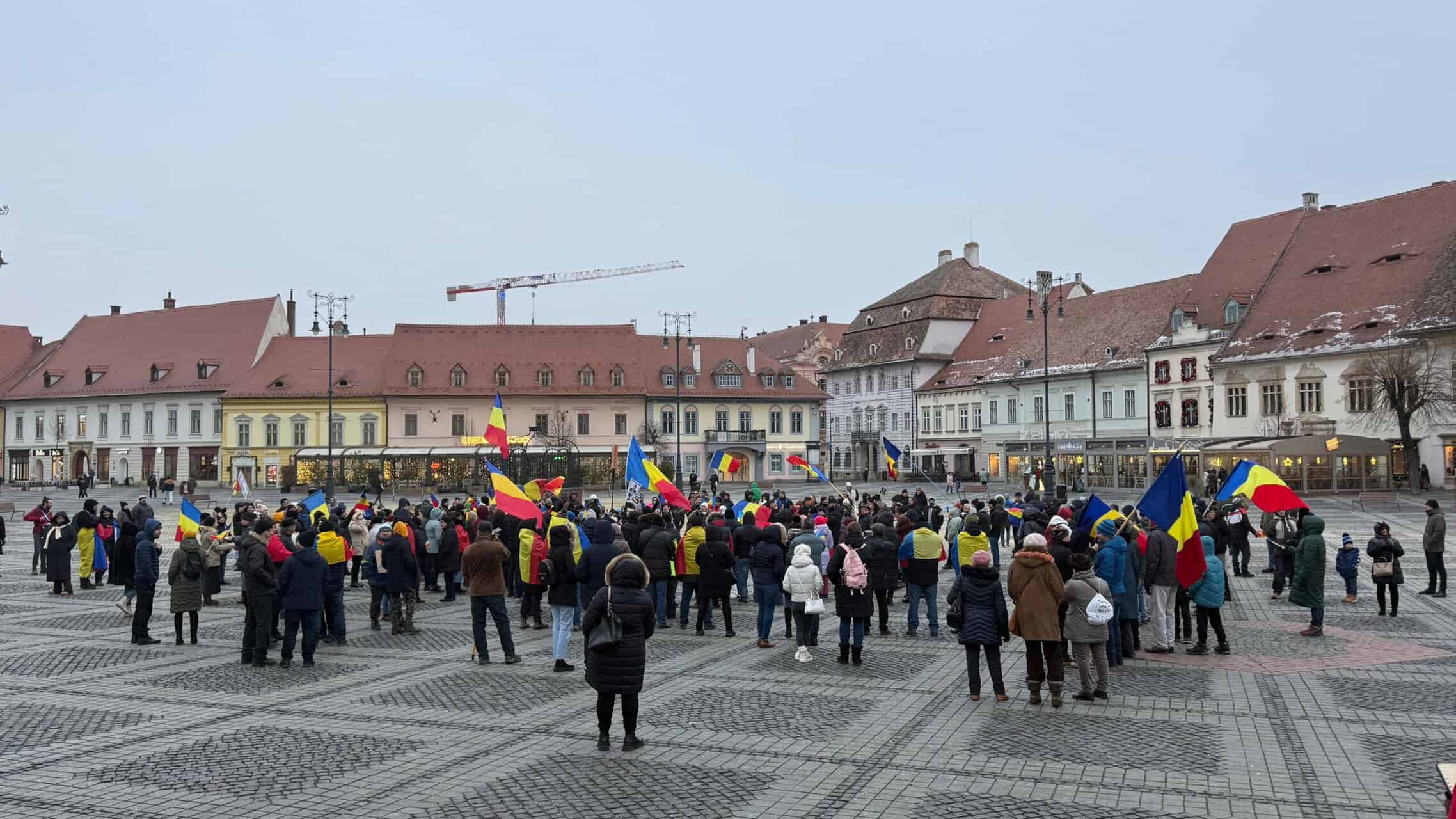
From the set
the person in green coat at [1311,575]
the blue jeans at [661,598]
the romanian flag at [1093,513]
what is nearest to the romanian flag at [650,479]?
the blue jeans at [661,598]

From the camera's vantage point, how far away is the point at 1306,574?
14.7 metres

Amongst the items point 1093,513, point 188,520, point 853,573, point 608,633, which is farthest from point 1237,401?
point 608,633

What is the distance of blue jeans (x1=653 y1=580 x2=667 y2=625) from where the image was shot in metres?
15.9

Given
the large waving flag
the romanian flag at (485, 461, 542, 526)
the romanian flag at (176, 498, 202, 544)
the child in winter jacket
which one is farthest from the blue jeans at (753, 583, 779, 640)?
the child in winter jacket

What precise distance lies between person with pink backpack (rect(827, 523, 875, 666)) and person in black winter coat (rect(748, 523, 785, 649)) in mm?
1067

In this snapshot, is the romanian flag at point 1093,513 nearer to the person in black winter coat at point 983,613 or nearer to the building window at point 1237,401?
the person in black winter coat at point 983,613

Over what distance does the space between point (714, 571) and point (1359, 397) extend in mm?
45395

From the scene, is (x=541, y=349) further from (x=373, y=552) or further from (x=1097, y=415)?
(x=373, y=552)

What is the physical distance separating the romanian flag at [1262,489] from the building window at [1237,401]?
40950 millimetres

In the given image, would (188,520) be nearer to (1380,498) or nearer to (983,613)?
(983,613)

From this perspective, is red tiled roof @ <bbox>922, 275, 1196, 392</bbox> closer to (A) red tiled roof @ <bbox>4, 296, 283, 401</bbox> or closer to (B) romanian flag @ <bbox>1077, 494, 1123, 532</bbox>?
(A) red tiled roof @ <bbox>4, 296, 283, 401</bbox>

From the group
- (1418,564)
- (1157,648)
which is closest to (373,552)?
(1157,648)

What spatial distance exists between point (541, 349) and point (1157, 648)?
6212 centimetres

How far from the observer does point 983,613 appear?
433 inches
